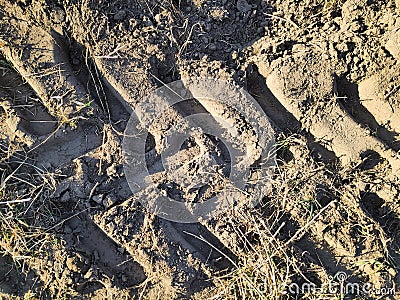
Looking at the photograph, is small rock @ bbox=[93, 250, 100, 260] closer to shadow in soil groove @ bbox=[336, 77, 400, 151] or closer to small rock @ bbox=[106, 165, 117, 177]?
small rock @ bbox=[106, 165, 117, 177]

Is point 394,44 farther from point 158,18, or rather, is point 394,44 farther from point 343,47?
point 158,18

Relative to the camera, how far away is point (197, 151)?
2098mm

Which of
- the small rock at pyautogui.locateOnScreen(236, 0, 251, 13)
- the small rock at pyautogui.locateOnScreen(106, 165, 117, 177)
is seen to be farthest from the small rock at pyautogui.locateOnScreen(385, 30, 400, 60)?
the small rock at pyautogui.locateOnScreen(106, 165, 117, 177)

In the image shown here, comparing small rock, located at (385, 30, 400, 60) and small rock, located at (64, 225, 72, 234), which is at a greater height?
small rock, located at (64, 225, 72, 234)

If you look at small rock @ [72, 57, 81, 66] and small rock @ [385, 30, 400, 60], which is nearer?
small rock @ [385, 30, 400, 60]

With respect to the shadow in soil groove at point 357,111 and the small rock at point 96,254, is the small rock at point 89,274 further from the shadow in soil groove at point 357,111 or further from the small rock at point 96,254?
the shadow in soil groove at point 357,111

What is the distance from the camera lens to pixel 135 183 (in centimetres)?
208

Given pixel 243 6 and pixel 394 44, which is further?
pixel 243 6

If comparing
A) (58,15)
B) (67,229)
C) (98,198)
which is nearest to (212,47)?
(58,15)

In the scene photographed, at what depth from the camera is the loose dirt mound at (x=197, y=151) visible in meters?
2.04

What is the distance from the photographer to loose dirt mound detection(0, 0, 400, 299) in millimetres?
2041


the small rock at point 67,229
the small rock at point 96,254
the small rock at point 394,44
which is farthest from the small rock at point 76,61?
the small rock at point 394,44

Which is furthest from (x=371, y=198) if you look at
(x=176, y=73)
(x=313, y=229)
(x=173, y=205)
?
(x=176, y=73)

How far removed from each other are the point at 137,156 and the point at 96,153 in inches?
7.5
